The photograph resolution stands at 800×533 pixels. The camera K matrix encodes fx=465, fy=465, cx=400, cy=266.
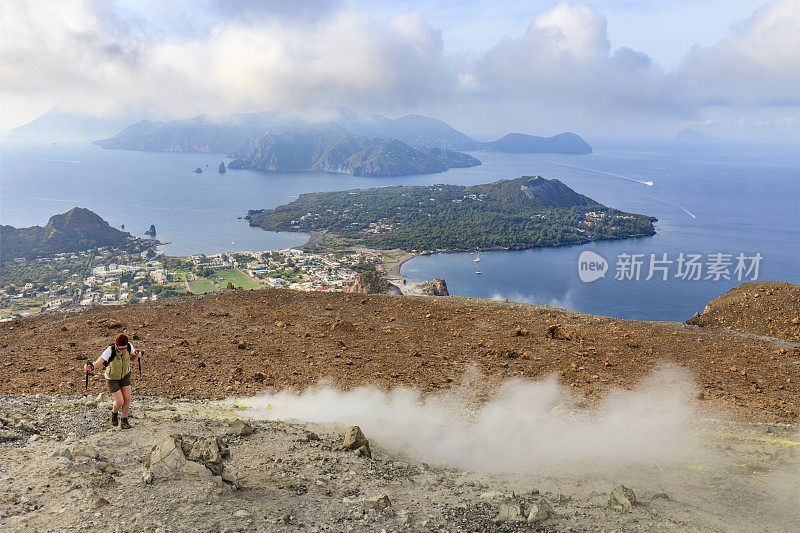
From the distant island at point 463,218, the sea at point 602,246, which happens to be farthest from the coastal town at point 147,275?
the distant island at point 463,218

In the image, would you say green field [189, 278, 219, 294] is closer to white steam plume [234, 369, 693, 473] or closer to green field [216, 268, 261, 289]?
green field [216, 268, 261, 289]

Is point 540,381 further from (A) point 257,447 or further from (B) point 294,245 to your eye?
(B) point 294,245

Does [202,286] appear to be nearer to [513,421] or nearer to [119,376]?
[119,376]

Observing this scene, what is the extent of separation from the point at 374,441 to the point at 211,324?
8512mm

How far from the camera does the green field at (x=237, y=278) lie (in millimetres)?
65037

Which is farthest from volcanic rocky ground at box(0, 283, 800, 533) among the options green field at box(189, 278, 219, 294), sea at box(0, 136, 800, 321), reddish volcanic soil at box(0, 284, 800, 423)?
sea at box(0, 136, 800, 321)

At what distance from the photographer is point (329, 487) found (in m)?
6.25

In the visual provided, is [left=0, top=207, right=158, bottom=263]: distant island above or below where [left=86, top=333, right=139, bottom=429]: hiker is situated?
above

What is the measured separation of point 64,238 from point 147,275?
30.2 meters

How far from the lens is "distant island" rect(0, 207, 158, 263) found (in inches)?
3174

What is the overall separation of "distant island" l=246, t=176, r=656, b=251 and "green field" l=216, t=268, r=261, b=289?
1487 inches

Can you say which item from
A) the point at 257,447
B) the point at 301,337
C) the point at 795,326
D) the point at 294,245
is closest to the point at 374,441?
the point at 257,447

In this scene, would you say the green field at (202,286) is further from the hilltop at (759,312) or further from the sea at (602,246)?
the hilltop at (759,312)

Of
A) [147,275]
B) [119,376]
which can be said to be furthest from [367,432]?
[147,275]
